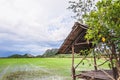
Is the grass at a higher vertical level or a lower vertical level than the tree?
lower

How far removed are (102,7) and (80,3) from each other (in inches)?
781

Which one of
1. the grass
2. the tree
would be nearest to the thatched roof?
the grass

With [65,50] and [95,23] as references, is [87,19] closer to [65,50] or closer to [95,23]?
[95,23]

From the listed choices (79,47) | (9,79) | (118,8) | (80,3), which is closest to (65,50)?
(79,47)

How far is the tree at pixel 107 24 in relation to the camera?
6168 mm

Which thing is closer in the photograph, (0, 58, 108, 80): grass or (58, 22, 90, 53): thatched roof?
(58, 22, 90, 53): thatched roof

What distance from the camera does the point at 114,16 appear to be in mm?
6188

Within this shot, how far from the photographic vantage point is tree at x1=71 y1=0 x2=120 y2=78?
6.17 m

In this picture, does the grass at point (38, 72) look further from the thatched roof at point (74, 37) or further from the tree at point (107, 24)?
the tree at point (107, 24)

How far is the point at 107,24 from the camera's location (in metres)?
6.21

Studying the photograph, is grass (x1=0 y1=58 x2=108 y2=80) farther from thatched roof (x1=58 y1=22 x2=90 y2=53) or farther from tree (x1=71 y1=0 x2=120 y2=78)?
tree (x1=71 y1=0 x2=120 y2=78)

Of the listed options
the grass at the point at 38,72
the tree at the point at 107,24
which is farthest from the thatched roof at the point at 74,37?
the tree at the point at 107,24

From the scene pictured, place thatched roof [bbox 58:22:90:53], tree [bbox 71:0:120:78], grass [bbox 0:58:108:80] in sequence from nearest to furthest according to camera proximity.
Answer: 1. tree [bbox 71:0:120:78]
2. thatched roof [bbox 58:22:90:53]
3. grass [bbox 0:58:108:80]

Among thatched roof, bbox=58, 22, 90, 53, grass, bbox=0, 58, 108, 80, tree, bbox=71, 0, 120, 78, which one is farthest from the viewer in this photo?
grass, bbox=0, 58, 108, 80
